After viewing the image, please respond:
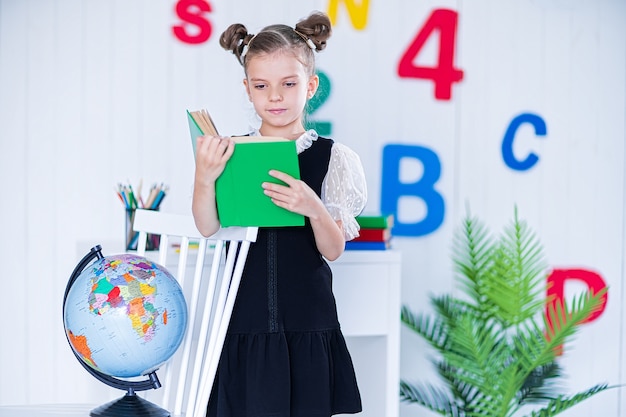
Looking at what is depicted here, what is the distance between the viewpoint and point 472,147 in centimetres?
327

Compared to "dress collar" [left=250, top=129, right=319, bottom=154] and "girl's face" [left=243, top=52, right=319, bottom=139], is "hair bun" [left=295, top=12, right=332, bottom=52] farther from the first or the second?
"dress collar" [left=250, top=129, right=319, bottom=154]

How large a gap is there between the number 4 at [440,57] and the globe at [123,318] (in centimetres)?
192

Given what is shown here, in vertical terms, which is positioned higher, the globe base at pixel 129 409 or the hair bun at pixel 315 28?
the hair bun at pixel 315 28

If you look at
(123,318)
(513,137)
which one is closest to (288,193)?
(123,318)

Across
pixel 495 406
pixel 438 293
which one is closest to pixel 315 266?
pixel 495 406

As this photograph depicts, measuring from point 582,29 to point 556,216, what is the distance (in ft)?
2.47

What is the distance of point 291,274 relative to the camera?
5.92 feet

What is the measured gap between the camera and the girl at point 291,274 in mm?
1735

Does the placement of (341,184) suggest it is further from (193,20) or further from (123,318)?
(193,20)

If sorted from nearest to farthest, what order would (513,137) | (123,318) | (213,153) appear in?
(123,318) → (213,153) → (513,137)

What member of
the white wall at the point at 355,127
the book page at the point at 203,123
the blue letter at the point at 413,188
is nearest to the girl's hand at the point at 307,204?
the book page at the point at 203,123

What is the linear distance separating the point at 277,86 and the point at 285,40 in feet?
0.34

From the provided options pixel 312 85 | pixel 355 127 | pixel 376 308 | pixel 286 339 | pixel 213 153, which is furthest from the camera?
pixel 355 127

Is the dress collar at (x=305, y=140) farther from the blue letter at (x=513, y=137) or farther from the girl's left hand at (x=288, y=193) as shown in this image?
the blue letter at (x=513, y=137)
